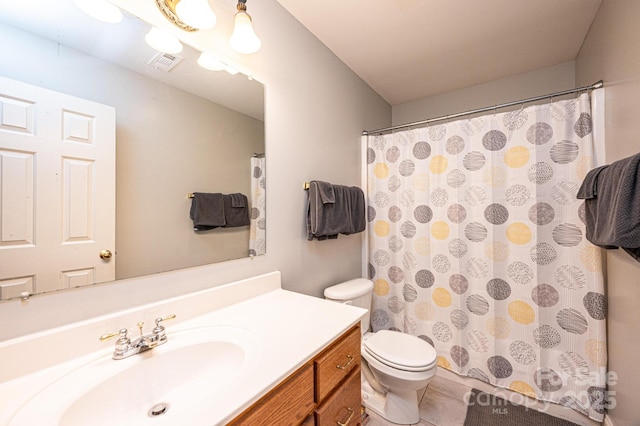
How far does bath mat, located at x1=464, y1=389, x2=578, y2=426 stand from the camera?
4.75ft

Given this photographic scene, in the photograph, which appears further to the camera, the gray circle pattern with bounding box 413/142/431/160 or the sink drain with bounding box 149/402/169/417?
the gray circle pattern with bounding box 413/142/431/160

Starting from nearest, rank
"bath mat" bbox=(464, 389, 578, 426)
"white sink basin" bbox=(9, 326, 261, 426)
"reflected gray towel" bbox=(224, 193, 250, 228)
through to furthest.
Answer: "white sink basin" bbox=(9, 326, 261, 426)
"reflected gray towel" bbox=(224, 193, 250, 228)
"bath mat" bbox=(464, 389, 578, 426)

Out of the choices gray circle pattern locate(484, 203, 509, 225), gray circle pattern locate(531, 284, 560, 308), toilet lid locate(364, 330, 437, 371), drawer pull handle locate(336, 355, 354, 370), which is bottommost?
toilet lid locate(364, 330, 437, 371)

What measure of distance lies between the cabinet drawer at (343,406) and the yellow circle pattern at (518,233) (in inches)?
50.8

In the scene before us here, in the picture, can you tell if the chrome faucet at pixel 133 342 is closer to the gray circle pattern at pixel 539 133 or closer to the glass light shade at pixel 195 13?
the glass light shade at pixel 195 13

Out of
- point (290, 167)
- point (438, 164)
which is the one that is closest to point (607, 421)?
point (438, 164)

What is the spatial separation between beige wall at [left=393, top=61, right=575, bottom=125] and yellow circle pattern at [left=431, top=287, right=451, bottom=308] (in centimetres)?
171

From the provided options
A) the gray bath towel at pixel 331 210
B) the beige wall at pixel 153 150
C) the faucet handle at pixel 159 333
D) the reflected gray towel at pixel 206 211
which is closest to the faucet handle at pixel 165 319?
the faucet handle at pixel 159 333

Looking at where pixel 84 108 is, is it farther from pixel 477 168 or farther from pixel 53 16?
pixel 477 168

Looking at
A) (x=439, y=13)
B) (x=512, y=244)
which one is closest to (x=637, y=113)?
(x=512, y=244)

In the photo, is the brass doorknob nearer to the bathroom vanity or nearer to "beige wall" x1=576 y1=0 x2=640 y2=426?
the bathroom vanity

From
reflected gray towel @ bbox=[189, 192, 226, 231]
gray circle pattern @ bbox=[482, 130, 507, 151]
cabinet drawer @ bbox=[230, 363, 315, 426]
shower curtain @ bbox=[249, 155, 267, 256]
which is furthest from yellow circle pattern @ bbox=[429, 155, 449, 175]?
cabinet drawer @ bbox=[230, 363, 315, 426]

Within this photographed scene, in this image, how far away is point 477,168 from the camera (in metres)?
1.73

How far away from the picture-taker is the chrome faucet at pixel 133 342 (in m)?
0.75
